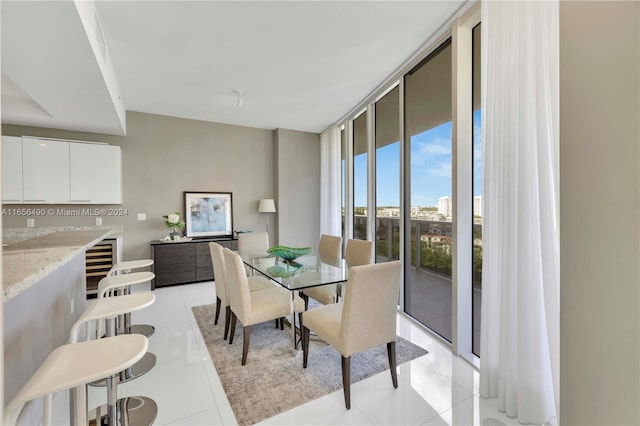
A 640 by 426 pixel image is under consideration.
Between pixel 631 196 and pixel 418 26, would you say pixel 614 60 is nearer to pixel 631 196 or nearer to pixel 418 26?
pixel 631 196

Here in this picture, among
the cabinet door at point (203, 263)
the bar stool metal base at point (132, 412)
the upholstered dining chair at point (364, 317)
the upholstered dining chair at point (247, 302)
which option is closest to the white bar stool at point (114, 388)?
the bar stool metal base at point (132, 412)

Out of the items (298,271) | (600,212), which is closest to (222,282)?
(298,271)

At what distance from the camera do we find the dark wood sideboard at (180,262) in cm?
456

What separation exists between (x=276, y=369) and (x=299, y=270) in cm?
87

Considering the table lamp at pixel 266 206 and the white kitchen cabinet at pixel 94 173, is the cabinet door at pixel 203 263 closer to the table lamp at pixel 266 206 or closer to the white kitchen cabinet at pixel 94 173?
the table lamp at pixel 266 206

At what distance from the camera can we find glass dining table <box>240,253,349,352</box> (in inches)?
98.3

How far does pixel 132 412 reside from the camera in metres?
1.92

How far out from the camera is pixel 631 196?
2.25 feet

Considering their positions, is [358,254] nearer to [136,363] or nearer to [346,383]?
[346,383]

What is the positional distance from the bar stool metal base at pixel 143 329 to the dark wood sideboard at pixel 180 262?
4.90ft

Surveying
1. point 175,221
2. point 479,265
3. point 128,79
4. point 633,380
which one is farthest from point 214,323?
point 633,380

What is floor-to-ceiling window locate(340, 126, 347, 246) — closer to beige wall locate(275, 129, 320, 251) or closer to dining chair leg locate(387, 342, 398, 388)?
beige wall locate(275, 129, 320, 251)

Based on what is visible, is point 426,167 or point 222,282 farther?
point 426,167

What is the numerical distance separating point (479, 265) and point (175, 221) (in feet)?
14.2
